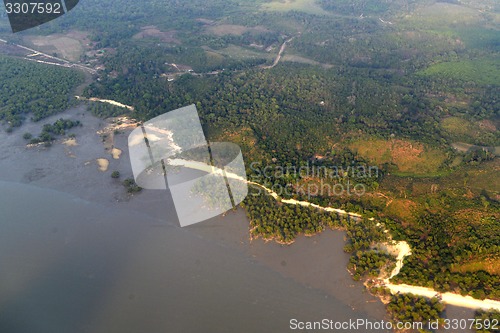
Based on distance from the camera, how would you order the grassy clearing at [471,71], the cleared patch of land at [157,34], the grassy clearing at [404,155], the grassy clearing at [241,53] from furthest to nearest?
the cleared patch of land at [157,34] < the grassy clearing at [241,53] < the grassy clearing at [471,71] < the grassy clearing at [404,155]

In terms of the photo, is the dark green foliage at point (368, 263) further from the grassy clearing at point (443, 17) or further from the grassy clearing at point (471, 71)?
the grassy clearing at point (443, 17)

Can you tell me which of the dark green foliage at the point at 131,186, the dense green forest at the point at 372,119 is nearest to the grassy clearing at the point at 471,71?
the dense green forest at the point at 372,119

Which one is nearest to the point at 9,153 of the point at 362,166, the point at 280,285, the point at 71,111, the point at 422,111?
the point at 71,111

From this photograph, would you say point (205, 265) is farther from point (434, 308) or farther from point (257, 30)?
point (257, 30)

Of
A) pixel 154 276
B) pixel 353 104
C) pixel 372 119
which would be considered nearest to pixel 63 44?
pixel 353 104

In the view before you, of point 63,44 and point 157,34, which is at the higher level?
point 63,44

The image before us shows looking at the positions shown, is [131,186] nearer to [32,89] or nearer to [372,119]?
[32,89]
